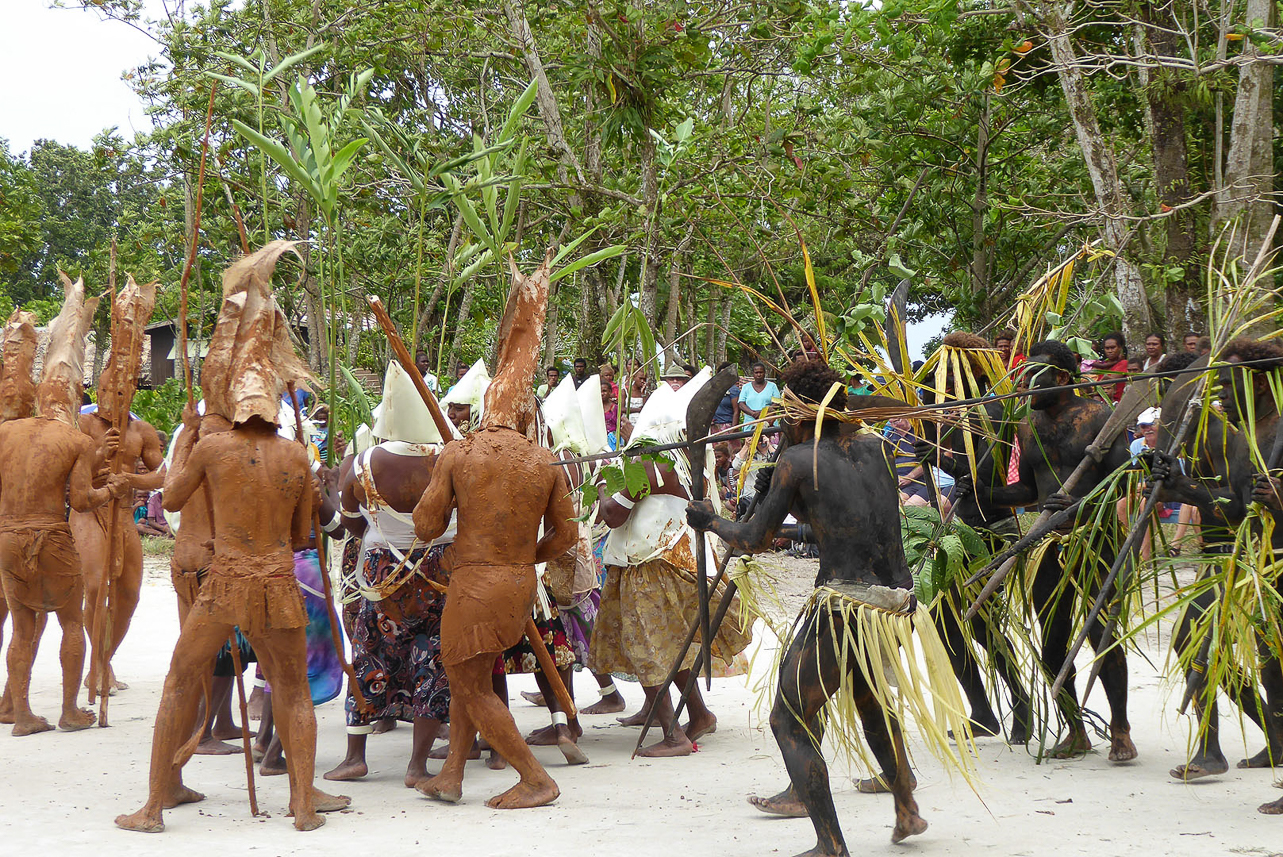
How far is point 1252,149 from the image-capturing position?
881 centimetres

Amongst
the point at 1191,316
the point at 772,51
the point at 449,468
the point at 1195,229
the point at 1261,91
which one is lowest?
the point at 449,468

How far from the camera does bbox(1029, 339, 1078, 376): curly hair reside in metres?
5.27

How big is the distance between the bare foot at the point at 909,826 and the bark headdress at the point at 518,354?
89.9 inches

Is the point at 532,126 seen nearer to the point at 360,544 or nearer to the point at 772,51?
the point at 772,51

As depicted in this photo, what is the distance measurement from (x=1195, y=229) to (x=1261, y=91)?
177cm

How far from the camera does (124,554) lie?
6906mm

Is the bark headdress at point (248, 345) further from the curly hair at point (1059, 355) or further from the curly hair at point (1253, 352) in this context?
the curly hair at point (1253, 352)

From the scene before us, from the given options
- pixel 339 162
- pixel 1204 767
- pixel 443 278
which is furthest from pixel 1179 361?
pixel 443 278

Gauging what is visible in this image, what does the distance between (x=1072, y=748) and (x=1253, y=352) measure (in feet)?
6.70

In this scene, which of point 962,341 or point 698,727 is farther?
point 698,727

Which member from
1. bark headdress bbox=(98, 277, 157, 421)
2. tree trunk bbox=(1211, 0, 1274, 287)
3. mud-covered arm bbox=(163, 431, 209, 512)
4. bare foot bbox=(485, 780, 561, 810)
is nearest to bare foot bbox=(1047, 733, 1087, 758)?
bare foot bbox=(485, 780, 561, 810)

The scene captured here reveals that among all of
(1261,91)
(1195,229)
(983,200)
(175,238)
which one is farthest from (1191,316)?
(175,238)

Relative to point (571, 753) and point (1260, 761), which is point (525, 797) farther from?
point (1260, 761)

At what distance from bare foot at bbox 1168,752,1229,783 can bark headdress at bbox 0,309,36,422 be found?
6.38 m
